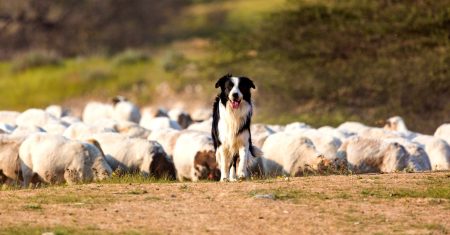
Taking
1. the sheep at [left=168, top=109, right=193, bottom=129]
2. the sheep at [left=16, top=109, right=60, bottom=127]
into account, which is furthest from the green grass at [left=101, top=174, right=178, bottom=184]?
the sheep at [left=168, top=109, right=193, bottom=129]

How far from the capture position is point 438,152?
59.0 feet

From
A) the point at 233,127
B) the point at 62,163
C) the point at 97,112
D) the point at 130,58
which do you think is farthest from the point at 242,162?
the point at 130,58

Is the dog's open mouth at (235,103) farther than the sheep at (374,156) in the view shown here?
No

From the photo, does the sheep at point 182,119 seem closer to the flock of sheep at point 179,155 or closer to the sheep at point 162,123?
the sheep at point 162,123

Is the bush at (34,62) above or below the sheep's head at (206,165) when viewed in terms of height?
above

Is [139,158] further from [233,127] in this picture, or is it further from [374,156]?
[374,156]

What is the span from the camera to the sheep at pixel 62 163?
1504 centimetres

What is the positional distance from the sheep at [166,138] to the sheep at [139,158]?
131 centimetres

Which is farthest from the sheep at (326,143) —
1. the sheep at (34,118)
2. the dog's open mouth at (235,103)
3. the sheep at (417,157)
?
the sheep at (34,118)

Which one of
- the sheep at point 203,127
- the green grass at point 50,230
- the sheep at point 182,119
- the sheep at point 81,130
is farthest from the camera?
the sheep at point 182,119

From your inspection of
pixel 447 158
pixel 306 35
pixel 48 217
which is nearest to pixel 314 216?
pixel 48 217

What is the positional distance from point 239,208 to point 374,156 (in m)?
5.99

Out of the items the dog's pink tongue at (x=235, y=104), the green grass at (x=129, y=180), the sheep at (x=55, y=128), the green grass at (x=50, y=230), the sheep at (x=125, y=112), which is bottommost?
the green grass at (x=50, y=230)

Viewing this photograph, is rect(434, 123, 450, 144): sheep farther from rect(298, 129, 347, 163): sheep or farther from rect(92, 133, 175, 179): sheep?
rect(92, 133, 175, 179): sheep
